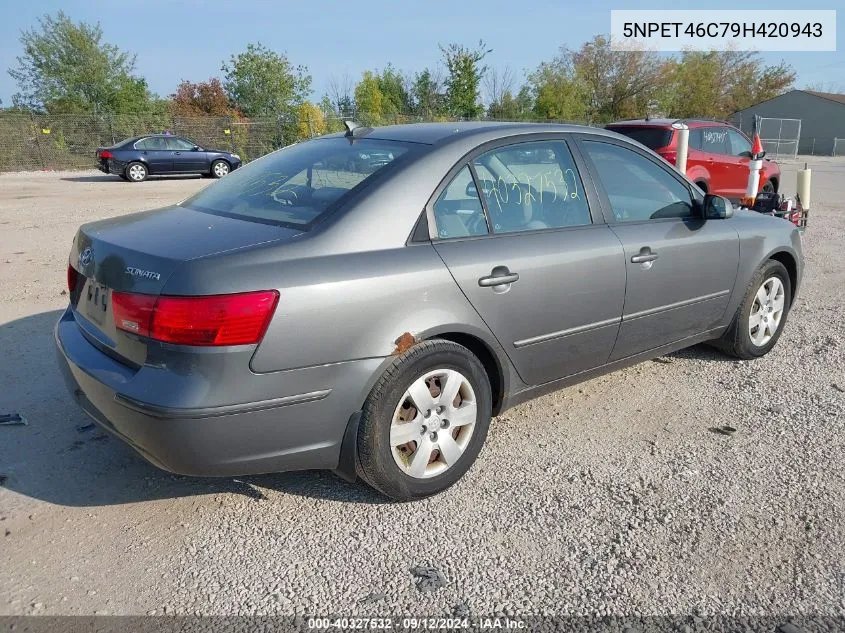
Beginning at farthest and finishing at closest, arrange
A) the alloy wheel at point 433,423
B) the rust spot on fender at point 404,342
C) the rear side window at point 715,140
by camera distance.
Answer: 1. the rear side window at point 715,140
2. the alloy wheel at point 433,423
3. the rust spot on fender at point 404,342

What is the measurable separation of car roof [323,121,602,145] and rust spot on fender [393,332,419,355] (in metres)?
1.02

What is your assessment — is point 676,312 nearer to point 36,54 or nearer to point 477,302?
point 477,302

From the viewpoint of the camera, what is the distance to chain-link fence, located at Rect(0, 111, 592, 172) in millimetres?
28203

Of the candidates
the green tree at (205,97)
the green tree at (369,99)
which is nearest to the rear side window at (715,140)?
the green tree at (369,99)

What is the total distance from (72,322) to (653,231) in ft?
10.2

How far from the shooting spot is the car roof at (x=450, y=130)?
3416 mm

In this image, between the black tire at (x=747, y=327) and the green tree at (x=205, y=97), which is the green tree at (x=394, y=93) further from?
the black tire at (x=747, y=327)

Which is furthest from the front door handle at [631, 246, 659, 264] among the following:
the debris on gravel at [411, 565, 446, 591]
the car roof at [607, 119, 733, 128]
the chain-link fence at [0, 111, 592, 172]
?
the chain-link fence at [0, 111, 592, 172]

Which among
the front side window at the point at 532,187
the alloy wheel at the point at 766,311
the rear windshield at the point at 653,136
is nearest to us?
the front side window at the point at 532,187

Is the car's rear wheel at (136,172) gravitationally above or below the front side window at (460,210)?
below

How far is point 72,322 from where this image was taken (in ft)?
10.7

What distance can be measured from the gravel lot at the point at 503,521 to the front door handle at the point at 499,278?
93 centimetres

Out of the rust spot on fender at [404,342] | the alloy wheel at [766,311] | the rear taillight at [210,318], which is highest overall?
the rear taillight at [210,318]

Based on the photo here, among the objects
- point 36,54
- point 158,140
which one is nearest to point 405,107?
point 36,54
